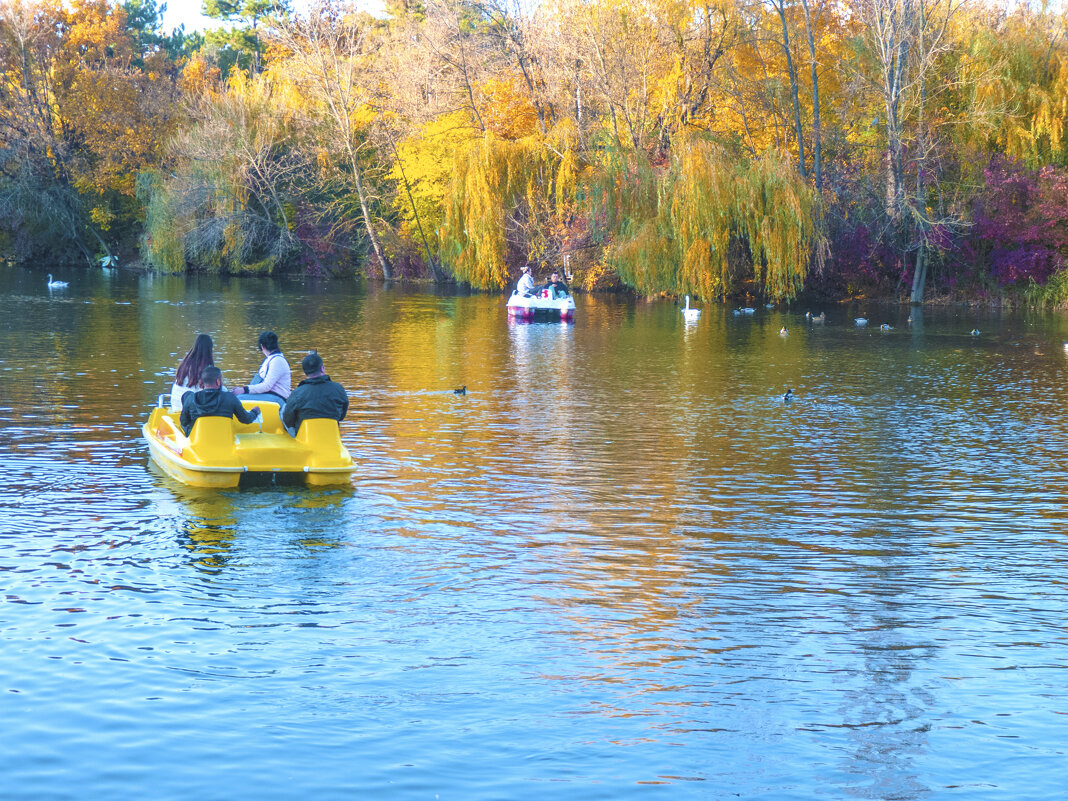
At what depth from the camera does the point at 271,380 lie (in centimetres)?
1446

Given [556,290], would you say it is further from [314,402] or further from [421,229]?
[314,402]

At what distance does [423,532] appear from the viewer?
37.3 ft

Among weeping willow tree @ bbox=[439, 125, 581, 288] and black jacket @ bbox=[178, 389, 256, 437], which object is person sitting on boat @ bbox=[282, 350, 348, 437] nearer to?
black jacket @ bbox=[178, 389, 256, 437]

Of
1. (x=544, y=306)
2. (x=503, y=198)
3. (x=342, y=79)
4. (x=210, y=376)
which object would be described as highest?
(x=342, y=79)

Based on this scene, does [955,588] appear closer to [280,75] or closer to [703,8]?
[703,8]

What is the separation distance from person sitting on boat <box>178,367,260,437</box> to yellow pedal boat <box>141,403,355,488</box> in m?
0.12

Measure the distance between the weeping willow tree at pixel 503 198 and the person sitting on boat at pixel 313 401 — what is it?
109ft

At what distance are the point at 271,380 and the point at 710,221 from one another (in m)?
26.5

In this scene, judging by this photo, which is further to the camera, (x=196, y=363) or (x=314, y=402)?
(x=196, y=363)

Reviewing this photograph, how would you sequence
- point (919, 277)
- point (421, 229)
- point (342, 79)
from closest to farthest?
1. point (919, 277)
2. point (342, 79)
3. point (421, 229)

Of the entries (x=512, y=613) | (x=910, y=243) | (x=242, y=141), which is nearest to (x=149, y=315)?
(x=242, y=141)

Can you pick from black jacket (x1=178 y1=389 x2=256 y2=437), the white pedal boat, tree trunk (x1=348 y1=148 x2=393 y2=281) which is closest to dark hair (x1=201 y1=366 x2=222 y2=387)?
black jacket (x1=178 y1=389 x2=256 y2=437)

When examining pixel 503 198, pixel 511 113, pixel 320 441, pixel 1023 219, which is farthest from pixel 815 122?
pixel 320 441

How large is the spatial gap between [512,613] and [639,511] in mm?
3722
